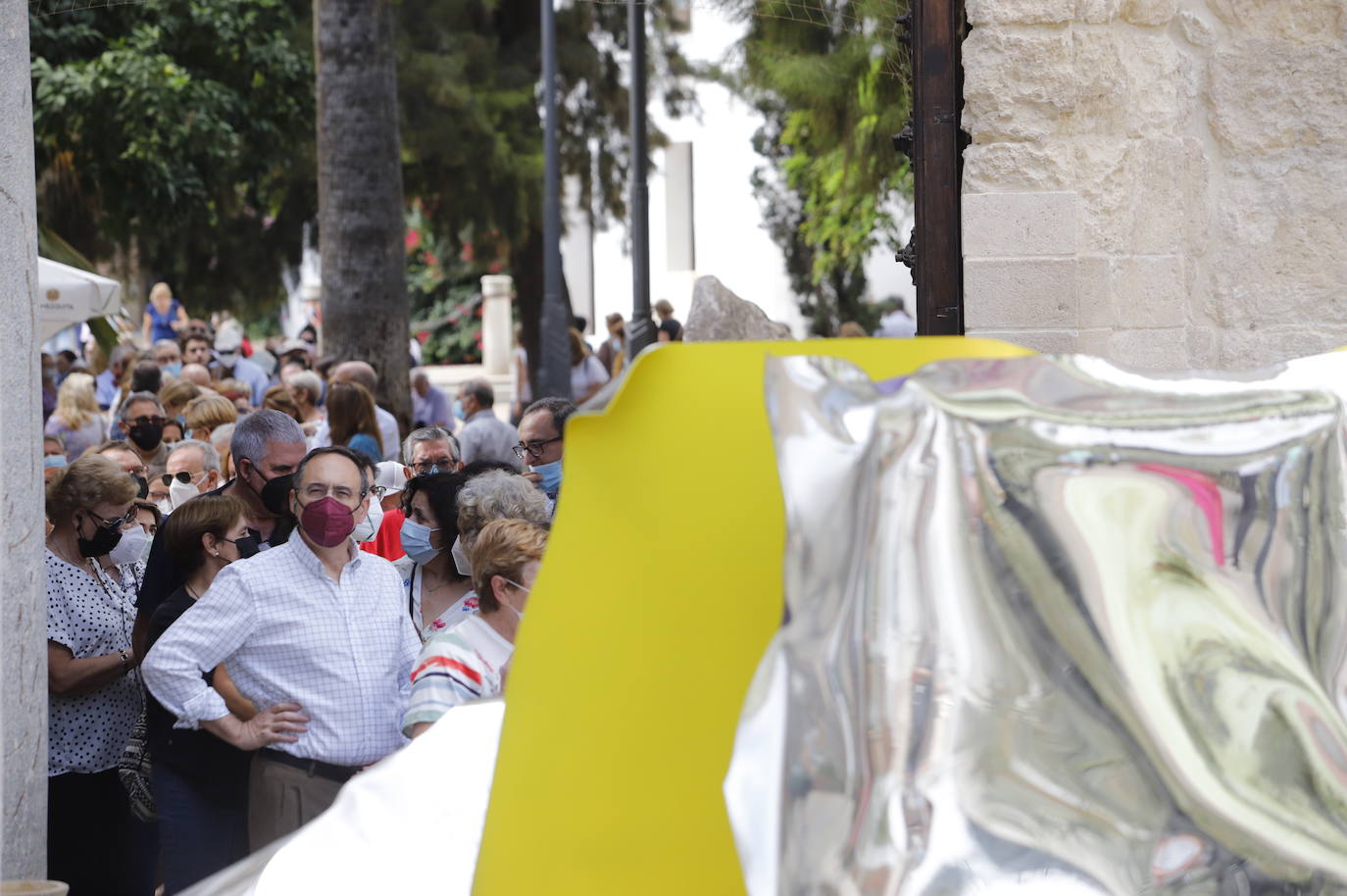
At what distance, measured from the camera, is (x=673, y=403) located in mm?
2105

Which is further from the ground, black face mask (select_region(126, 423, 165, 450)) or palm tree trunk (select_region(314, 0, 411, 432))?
palm tree trunk (select_region(314, 0, 411, 432))

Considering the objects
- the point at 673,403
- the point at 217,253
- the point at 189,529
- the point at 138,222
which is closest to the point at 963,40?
the point at 189,529

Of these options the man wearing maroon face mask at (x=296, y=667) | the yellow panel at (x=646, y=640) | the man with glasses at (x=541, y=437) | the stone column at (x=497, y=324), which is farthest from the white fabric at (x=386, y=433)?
the stone column at (x=497, y=324)

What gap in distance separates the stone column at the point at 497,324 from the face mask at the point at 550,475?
80.7 feet

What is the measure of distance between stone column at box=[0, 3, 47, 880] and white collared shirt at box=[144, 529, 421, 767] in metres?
0.40

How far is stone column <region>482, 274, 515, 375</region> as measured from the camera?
30.5 metres

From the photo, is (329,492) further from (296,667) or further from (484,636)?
(484,636)

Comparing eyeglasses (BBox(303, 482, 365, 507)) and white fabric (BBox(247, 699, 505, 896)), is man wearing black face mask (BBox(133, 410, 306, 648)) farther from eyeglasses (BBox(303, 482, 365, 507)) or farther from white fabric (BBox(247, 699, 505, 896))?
white fabric (BBox(247, 699, 505, 896))

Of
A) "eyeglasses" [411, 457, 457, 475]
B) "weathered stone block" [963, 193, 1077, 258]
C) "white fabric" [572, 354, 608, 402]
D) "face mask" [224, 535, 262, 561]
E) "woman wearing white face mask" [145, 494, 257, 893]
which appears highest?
"weathered stone block" [963, 193, 1077, 258]

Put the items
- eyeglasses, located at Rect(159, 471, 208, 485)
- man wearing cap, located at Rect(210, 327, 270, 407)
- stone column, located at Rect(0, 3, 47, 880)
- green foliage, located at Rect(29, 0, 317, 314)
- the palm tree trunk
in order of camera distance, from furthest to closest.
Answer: green foliage, located at Rect(29, 0, 317, 314)
man wearing cap, located at Rect(210, 327, 270, 407)
the palm tree trunk
eyeglasses, located at Rect(159, 471, 208, 485)
stone column, located at Rect(0, 3, 47, 880)

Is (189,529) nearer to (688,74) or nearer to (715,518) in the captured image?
(715,518)

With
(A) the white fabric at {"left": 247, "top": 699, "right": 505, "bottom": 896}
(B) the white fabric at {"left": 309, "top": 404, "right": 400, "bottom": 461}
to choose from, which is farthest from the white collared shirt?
(B) the white fabric at {"left": 309, "top": 404, "right": 400, "bottom": 461}

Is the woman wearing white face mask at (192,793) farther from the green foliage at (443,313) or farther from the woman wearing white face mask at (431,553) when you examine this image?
the green foliage at (443,313)

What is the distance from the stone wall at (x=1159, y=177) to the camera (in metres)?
4.71
